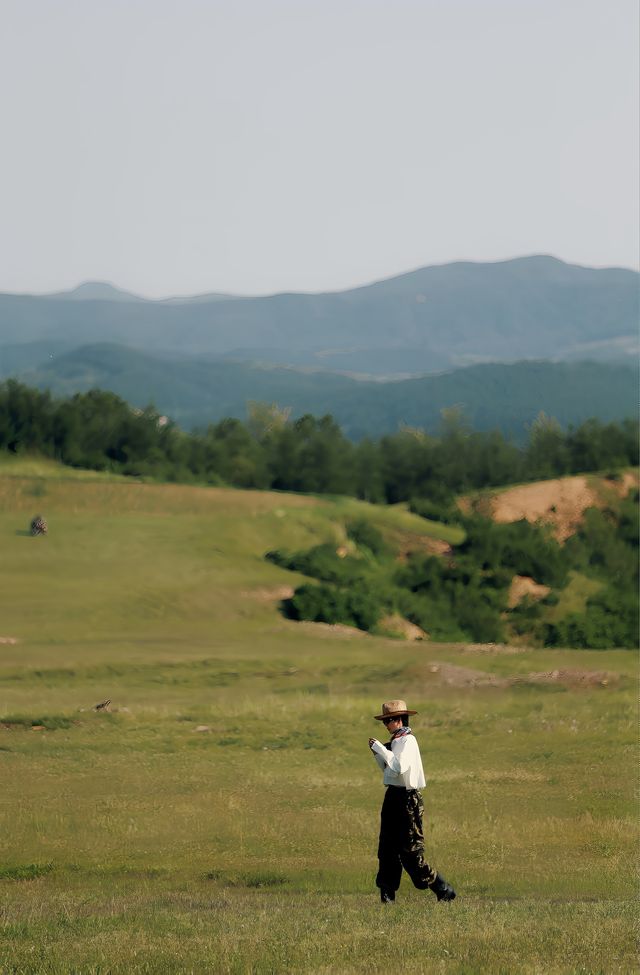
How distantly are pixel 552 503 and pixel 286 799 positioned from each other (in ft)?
238

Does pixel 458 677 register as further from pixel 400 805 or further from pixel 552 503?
pixel 552 503

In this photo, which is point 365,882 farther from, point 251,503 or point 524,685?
point 251,503

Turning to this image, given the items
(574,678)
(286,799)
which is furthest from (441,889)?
(574,678)

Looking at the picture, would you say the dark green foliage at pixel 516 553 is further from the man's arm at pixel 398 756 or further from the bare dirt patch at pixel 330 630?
the man's arm at pixel 398 756

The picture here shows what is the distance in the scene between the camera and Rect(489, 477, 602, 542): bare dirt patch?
3438 inches

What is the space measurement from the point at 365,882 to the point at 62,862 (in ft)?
12.2

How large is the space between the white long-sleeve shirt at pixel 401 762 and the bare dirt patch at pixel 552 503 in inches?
2852

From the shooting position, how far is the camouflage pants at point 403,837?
43.0 feet

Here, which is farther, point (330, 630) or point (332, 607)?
point (332, 607)

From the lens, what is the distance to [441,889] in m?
13.5

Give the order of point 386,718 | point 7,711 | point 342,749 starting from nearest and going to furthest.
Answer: point 386,718 < point 342,749 < point 7,711

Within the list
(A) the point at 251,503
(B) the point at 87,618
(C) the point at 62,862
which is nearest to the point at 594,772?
(C) the point at 62,862

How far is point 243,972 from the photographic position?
1013cm

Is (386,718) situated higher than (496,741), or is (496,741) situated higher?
(386,718)
